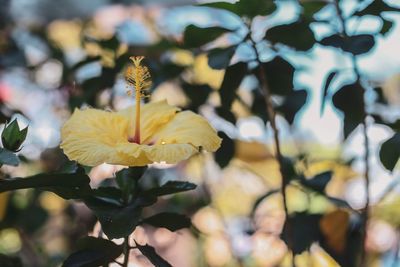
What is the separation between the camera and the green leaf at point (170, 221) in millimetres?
719

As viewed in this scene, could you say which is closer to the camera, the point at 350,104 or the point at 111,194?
the point at 111,194

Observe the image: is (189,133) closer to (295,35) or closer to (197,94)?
(295,35)

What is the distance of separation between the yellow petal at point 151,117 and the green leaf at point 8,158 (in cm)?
17

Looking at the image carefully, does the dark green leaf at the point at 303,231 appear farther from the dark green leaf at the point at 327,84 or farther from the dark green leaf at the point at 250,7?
the dark green leaf at the point at 250,7

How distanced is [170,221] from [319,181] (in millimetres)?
285

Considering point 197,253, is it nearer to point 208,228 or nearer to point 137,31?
point 208,228

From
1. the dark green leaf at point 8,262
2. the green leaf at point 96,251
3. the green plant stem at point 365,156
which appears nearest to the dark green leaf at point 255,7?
the green plant stem at point 365,156

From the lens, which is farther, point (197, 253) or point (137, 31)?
point (137, 31)

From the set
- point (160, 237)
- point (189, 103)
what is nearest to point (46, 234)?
point (160, 237)

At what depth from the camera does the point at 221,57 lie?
77cm

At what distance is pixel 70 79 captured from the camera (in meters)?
1.31

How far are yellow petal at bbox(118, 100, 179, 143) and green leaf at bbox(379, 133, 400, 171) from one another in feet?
0.83

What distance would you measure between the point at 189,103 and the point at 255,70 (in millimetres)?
241

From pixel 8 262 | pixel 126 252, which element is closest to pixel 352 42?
pixel 126 252
